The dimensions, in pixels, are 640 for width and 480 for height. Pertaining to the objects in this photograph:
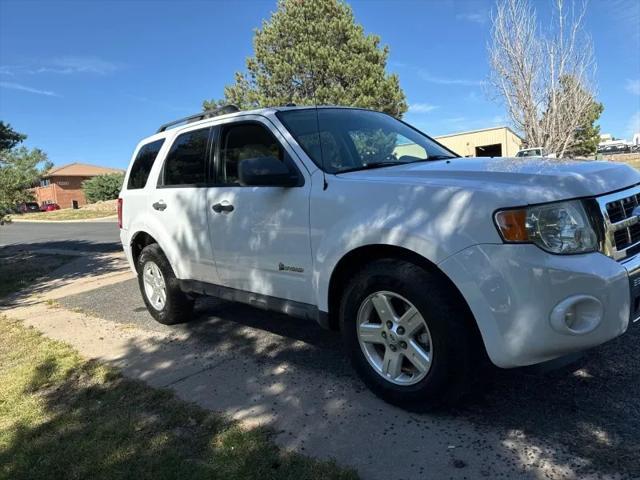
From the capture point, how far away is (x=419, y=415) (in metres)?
3.16

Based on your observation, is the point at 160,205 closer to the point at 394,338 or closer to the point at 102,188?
the point at 394,338

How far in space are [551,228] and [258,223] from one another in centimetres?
205

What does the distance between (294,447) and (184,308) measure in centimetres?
278

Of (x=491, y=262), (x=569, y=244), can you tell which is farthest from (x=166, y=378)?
(x=569, y=244)

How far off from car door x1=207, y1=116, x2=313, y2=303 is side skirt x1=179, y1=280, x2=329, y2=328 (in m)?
0.04

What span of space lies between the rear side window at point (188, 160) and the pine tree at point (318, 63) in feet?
57.0

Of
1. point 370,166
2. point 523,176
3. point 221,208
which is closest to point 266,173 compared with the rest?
point 370,166

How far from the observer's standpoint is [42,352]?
5.03 metres

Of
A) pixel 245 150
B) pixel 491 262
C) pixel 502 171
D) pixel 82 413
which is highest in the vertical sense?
pixel 245 150

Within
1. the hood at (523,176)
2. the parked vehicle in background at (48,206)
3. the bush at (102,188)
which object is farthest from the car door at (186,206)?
the parked vehicle in background at (48,206)

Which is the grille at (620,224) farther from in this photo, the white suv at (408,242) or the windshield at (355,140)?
the windshield at (355,140)

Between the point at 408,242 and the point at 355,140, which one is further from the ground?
the point at 355,140

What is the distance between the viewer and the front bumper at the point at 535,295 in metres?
2.59

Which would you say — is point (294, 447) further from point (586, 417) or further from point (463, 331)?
point (586, 417)
